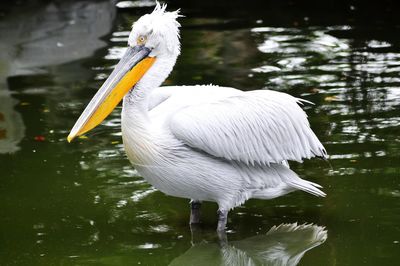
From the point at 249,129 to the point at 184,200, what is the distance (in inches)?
40.5

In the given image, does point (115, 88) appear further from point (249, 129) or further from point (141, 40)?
point (249, 129)

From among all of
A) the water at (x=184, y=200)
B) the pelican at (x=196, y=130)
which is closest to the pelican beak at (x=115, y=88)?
the pelican at (x=196, y=130)

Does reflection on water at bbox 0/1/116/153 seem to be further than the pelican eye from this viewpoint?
Yes

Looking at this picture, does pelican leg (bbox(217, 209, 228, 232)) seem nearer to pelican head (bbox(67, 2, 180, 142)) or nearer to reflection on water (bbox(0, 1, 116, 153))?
pelican head (bbox(67, 2, 180, 142))

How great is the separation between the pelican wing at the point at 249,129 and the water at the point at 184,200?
51 centimetres

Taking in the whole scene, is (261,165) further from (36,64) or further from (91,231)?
(36,64)

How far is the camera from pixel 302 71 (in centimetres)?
850

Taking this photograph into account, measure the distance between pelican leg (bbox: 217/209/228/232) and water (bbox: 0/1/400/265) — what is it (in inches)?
3.7

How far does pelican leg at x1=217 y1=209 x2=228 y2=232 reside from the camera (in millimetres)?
5031

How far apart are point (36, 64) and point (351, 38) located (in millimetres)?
3456

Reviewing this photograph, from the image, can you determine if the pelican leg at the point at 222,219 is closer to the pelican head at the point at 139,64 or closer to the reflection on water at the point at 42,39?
the pelican head at the point at 139,64

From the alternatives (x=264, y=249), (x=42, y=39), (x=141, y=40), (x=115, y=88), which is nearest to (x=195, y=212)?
(x=264, y=249)

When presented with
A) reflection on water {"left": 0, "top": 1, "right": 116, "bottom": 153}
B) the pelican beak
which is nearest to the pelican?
the pelican beak

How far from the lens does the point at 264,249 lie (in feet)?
16.4
